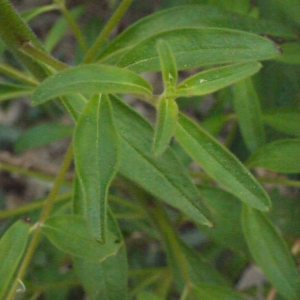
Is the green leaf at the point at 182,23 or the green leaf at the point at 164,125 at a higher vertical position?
the green leaf at the point at 182,23

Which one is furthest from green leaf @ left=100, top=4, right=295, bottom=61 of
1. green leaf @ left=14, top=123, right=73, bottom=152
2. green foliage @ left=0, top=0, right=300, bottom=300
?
green leaf @ left=14, top=123, right=73, bottom=152

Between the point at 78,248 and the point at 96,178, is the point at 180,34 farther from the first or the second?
the point at 78,248

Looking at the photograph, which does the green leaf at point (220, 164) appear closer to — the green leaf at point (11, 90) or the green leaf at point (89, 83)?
the green leaf at point (89, 83)

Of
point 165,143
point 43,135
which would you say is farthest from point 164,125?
point 43,135

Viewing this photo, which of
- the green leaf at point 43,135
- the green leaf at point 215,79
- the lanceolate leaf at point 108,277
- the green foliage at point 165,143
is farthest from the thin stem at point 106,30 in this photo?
the green leaf at point 43,135

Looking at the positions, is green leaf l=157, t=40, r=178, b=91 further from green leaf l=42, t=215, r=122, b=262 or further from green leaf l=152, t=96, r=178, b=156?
green leaf l=42, t=215, r=122, b=262

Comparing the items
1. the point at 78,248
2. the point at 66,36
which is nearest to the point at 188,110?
the point at 66,36
